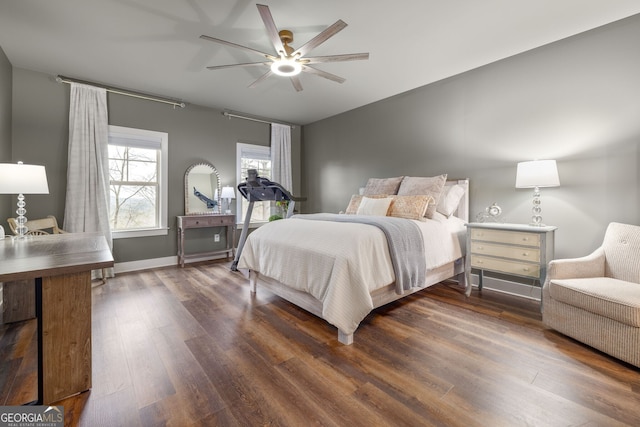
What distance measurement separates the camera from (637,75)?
8.02ft

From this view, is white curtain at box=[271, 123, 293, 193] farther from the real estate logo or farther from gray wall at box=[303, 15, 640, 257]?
the real estate logo

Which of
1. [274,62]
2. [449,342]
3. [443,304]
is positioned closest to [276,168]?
[274,62]

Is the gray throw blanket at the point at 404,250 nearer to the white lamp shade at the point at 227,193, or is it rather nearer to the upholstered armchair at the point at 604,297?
the upholstered armchair at the point at 604,297

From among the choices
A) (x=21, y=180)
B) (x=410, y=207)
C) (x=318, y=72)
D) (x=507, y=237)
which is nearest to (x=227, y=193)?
(x=318, y=72)

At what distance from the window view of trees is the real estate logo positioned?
10.8 feet

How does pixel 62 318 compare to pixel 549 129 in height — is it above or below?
below

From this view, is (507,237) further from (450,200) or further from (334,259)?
(334,259)

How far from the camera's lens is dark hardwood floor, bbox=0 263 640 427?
4.53 feet

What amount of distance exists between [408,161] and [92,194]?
14.7 feet

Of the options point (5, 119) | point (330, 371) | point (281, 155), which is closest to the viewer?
point (330, 371)

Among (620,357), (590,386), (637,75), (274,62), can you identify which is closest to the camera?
(590,386)

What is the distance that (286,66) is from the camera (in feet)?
9.01

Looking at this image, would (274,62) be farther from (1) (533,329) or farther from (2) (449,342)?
(1) (533,329)

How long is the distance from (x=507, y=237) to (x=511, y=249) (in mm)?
122
